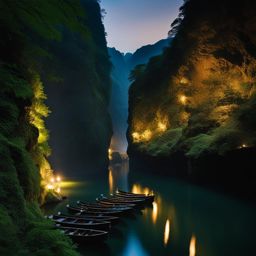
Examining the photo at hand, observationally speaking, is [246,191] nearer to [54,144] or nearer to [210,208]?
[210,208]

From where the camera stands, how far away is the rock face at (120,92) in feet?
391

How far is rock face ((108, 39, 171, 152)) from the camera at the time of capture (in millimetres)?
119062

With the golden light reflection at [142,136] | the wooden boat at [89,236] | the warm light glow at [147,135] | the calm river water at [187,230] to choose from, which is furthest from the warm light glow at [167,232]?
the golden light reflection at [142,136]

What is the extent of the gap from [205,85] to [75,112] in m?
24.0

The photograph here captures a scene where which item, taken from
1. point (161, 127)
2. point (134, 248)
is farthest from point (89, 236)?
point (161, 127)

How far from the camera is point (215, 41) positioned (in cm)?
3262

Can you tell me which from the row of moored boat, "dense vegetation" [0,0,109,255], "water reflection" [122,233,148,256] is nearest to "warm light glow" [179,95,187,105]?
the row of moored boat

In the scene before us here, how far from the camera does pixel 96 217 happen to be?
13.9 metres

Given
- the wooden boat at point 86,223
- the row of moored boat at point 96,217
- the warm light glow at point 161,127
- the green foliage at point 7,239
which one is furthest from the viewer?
the warm light glow at point 161,127

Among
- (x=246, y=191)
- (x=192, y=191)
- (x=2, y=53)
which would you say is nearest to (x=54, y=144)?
(x=192, y=191)

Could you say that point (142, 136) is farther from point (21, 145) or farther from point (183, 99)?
point (21, 145)

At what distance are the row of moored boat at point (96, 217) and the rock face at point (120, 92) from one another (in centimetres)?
8221

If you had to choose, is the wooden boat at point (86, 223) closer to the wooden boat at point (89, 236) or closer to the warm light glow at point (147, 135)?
the wooden boat at point (89, 236)

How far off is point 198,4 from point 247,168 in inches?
835
